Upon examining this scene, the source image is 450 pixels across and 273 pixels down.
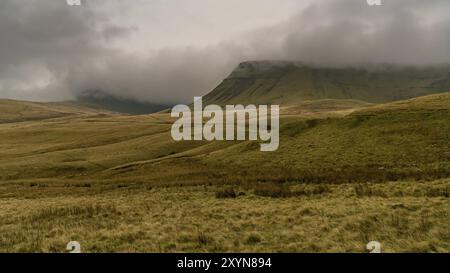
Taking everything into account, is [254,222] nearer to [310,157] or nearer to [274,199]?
[274,199]

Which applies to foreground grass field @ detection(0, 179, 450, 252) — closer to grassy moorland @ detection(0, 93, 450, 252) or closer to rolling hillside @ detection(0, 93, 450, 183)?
grassy moorland @ detection(0, 93, 450, 252)

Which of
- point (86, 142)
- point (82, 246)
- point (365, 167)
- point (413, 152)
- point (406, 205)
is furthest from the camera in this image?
point (86, 142)

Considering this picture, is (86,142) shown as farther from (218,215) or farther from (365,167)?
(218,215)

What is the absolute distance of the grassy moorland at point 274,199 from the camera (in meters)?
15.8

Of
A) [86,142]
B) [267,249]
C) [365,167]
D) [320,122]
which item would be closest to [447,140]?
[365,167]

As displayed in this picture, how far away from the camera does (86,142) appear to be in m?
110

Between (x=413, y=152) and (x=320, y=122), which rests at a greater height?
(x=320, y=122)

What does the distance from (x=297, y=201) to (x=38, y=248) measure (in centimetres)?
1663

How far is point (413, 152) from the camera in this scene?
4759 cm

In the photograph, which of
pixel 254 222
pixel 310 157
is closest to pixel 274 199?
pixel 254 222

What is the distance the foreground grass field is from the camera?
14.9m

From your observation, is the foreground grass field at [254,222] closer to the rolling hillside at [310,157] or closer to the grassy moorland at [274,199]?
the grassy moorland at [274,199]
